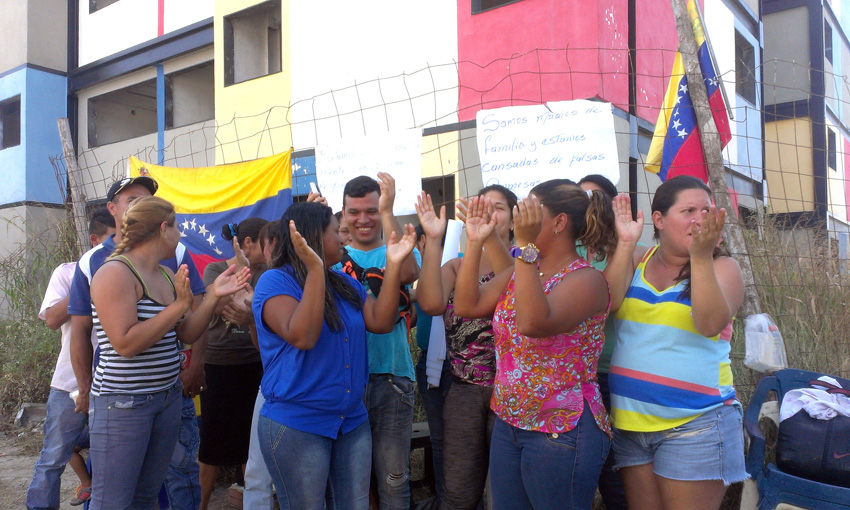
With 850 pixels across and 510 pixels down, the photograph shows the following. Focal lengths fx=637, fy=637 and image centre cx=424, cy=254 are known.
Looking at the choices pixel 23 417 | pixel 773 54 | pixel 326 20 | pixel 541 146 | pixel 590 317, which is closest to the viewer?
pixel 590 317

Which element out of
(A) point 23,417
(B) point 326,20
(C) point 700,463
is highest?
(B) point 326,20

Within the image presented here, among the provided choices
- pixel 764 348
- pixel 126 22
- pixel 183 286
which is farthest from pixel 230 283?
pixel 126 22

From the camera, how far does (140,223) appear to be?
2.67 meters

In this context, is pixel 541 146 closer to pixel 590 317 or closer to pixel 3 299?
pixel 590 317

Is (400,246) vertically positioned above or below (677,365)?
above

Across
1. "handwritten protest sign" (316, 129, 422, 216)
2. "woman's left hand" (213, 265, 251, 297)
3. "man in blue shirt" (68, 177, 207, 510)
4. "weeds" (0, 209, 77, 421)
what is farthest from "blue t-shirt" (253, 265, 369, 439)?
"weeds" (0, 209, 77, 421)

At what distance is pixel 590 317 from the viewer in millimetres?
2154

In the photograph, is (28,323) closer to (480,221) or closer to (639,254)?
(480,221)

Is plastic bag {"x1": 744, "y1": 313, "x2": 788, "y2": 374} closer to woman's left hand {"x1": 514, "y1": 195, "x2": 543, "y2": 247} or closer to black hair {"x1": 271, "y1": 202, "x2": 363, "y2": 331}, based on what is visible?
woman's left hand {"x1": 514, "y1": 195, "x2": 543, "y2": 247}

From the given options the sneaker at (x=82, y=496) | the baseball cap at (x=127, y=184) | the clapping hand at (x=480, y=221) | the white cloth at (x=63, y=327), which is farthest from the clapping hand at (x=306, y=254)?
the sneaker at (x=82, y=496)

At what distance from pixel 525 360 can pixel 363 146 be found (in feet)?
8.60

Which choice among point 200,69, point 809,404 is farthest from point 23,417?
point 200,69

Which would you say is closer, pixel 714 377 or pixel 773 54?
pixel 714 377

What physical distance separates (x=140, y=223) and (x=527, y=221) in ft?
5.32
